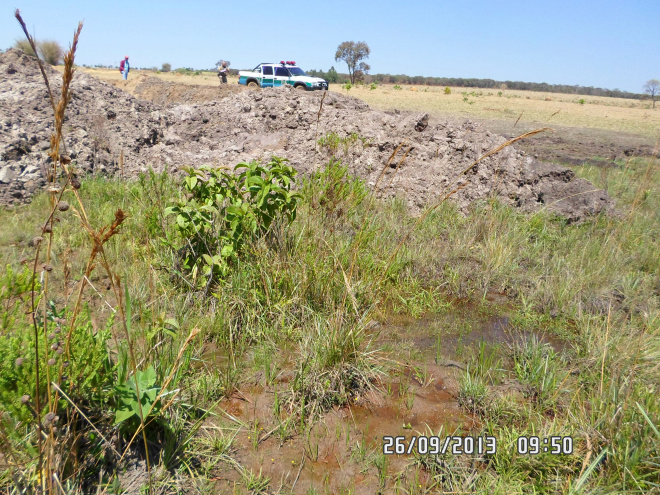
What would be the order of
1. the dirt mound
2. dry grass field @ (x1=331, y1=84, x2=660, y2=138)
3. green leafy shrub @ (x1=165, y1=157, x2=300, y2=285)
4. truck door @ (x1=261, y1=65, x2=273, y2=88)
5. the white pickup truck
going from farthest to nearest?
truck door @ (x1=261, y1=65, x2=273, y2=88) < the white pickup truck < dry grass field @ (x1=331, y1=84, x2=660, y2=138) < the dirt mound < green leafy shrub @ (x1=165, y1=157, x2=300, y2=285)

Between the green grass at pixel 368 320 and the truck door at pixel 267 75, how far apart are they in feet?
59.5

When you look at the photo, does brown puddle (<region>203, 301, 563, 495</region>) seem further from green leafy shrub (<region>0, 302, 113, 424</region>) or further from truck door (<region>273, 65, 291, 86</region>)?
truck door (<region>273, 65, 291, 86</region>)

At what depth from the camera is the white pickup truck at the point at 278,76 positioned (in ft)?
67.8

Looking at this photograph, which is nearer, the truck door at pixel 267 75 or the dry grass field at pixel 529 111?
the dry grass field at pixel 529 111

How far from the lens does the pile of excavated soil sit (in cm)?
520

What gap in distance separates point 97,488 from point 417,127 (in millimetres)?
5473

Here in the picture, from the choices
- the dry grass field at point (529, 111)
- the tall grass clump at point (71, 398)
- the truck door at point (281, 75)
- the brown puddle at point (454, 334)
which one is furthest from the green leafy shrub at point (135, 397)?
the truck door at point (281, 75)

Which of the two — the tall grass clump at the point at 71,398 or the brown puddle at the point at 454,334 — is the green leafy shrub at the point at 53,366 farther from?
the brown puddle at the point at 454,334

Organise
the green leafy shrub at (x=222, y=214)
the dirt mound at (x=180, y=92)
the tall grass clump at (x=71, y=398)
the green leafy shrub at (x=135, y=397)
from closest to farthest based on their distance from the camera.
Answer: the tall grass clump at (x=71, y=398), the green leafy shrub at (x=135, y=397), the green leafy shrub at (x=222, y=214), the dirt mound at (x=180, y=92)

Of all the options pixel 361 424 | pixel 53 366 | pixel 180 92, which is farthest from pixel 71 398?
pixel 180 92

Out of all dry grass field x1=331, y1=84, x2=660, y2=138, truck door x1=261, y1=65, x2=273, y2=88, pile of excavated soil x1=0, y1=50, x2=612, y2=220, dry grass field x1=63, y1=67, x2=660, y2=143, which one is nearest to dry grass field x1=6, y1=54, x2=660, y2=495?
pile of excavated soil x1=0, y1=50, x2=612, y2=220

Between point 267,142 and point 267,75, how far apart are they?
17.2 metres

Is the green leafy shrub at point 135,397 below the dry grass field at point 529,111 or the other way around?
below

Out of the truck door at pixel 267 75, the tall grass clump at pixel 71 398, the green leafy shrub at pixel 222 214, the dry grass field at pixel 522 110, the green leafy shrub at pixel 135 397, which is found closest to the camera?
the tall grass clump at pixel 71 398
